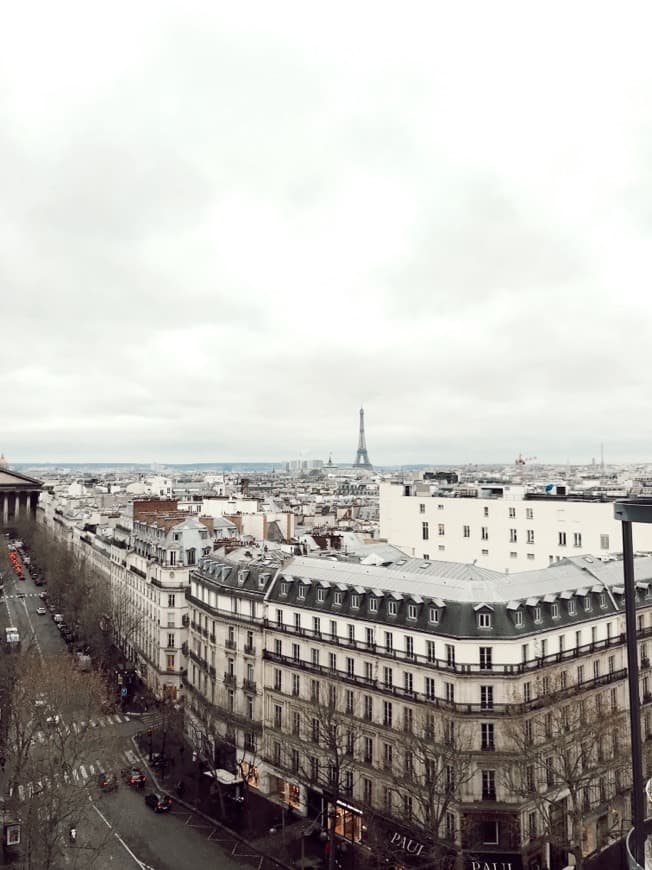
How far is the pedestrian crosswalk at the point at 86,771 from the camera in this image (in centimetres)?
3784

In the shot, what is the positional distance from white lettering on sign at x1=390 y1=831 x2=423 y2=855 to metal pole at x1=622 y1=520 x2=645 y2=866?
3220 cm

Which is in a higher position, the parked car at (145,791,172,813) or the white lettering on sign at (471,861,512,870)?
the white lettering on sign at (471,861,512,870)

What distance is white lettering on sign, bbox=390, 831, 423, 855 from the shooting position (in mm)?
41031

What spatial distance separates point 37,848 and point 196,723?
21798 mm

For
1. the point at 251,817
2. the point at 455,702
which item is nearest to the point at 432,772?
the point at 455,702

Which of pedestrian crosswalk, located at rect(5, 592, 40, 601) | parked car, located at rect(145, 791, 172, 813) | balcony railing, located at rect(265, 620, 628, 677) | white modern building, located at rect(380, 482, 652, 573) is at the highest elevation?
white modern building, located at rect(380, 482, 652, 573)

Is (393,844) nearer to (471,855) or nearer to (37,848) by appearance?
(471,855)

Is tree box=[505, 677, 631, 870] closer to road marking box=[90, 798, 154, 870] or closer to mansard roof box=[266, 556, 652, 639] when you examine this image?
mansard roof box=[266, 556, 652, 639]

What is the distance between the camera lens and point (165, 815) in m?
48.1

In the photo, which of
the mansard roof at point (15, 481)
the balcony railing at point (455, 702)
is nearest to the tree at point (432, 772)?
the balcony railing at point (455, 702)

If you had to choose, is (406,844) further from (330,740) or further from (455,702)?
(455,702)

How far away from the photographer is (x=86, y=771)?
53094mm

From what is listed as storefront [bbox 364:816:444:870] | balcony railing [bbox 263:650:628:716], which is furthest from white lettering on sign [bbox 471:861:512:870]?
balcony railing [bbox 263:650:628:716]

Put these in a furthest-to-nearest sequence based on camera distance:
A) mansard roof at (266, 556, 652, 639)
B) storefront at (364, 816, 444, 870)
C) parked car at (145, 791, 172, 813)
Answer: parked car at (145, 791, 172, 813) → mansard roof at (266, 556, 652, 639) → storefront at (364, 816, 444, 870)
